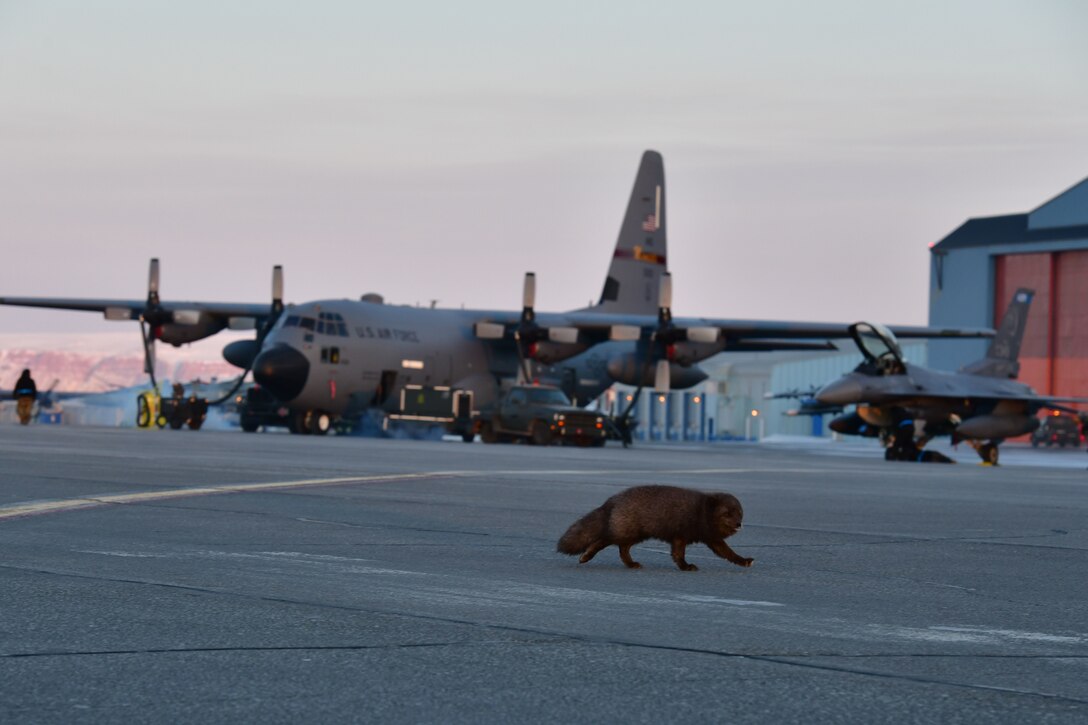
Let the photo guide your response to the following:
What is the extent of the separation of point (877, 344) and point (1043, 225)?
35072mm

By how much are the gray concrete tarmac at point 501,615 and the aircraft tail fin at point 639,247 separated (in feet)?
130

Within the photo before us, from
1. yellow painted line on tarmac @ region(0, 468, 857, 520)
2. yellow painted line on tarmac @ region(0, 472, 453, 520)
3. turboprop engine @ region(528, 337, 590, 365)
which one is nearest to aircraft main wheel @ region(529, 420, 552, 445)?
turboprop engine @ region(528, 337, 590, 365)

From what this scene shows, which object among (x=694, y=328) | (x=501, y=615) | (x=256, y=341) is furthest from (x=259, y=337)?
(x=501, y=615)

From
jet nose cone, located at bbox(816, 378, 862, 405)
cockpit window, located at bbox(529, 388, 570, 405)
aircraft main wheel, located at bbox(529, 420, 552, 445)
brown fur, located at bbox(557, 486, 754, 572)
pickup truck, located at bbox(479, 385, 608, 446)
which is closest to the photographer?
brown fur, located at bbox(557, 486, 754, 572)

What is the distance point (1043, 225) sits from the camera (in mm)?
68812

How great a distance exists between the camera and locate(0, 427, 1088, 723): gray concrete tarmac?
4621mm

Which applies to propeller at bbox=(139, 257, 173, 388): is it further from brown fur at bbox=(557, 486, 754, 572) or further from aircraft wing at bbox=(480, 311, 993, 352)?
brown fur at bbox=(557, 486, 754, 572)

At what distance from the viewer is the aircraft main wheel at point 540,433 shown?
40531 mm

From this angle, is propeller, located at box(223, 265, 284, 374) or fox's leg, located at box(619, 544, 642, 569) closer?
fox's leg, located at box(619, 544, 642, 569)

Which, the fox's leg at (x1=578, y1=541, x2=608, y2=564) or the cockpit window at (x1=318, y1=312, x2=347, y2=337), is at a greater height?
the cockpit window at (x1=318, y1=312, x2=347, y2=337)

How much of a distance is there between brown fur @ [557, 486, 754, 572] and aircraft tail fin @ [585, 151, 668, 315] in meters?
45.1

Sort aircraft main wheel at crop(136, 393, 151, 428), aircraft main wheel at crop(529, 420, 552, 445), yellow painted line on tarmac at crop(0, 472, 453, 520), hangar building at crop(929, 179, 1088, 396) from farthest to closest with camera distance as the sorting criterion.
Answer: hangar building at crop(929, 179, 1088, 396)
aircraft main wheel at crop(136, 393, 151, 428)
aircraft main wheel at crop(529, 420, 552, 445)
yellow painted line on tarmac at crop(0, 472, 453, 520)

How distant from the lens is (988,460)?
118 feet

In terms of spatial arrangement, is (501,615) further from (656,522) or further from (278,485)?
(278,485)
